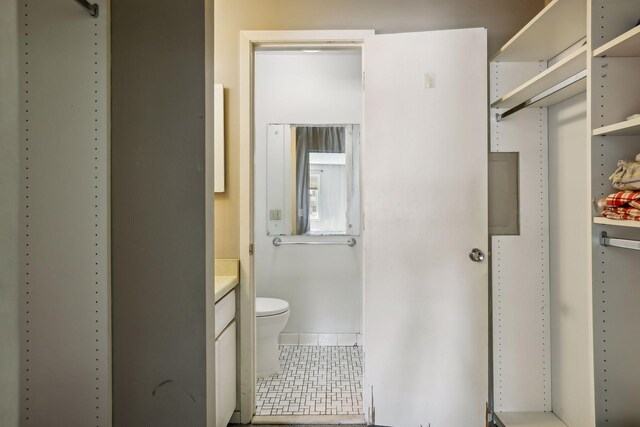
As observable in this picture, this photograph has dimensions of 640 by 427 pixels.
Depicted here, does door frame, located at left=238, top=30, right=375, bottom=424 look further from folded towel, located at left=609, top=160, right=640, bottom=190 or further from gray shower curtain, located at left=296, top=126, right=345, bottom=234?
folded towel, located at left=609, top=160, right=640, bottom=190

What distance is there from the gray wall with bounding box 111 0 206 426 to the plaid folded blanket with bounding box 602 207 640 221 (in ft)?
4.36

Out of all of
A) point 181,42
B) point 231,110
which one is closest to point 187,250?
point 181,42

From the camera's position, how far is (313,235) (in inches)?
133

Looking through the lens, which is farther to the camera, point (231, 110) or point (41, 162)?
point (231, 110)

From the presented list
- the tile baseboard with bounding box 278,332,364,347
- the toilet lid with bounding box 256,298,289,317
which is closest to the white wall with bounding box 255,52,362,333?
the tile baseboard with bounding box 278,332,364,347

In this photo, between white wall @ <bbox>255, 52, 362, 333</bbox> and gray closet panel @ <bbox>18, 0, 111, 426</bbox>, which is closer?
gray closet panel @ <bbox>18, 0, 111, 426</bbox>

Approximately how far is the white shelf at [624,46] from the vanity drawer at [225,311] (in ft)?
5.61

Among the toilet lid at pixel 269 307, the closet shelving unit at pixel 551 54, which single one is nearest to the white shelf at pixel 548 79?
the closet shelving unit at pixel 551 54

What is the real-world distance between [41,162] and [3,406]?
2.73 feet

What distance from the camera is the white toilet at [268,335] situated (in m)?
2.69

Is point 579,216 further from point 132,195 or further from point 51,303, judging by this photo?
point 51,303

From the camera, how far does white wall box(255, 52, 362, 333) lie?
10.9 feet

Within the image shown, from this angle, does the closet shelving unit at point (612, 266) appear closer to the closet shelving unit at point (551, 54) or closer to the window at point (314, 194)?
the closet shelving unit at point (551, 54)

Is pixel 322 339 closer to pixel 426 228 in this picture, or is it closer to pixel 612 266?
pixel 426 228
